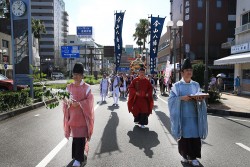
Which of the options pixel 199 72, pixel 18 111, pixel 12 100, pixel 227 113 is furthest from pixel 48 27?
pixel 227 113

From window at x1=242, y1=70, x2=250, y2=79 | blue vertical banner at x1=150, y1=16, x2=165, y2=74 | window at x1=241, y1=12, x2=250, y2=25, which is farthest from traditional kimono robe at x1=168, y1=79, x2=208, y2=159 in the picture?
window at x1=241, y1=12, x2=250, y2=25

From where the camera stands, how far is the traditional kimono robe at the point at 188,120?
508 cm

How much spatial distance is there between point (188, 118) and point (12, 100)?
8.88 meters

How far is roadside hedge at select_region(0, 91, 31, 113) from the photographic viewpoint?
445 inches

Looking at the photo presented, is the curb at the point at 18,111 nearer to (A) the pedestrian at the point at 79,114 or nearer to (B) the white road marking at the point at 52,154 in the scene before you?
(B) the white road marking at the point at 52,154

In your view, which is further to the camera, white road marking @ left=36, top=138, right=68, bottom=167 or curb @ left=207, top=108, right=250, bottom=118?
curb @ left=207, top=108, right=250, bottom=118

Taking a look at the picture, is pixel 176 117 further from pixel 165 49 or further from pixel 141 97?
pixel 165 49

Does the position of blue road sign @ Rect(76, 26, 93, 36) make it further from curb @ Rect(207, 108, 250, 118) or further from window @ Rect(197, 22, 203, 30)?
curb @ Rect(207, 108, 250, 118)

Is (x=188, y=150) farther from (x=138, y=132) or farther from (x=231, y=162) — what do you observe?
(x=138, y=132)

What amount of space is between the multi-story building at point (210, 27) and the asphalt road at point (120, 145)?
3256 centimetres

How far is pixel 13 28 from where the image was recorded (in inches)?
619

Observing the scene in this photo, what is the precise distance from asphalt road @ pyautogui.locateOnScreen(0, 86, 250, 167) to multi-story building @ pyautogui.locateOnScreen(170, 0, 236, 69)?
32.6 meters

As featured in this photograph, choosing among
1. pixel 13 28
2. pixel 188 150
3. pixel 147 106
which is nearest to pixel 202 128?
pixel 188 150

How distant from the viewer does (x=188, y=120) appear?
5141 millimetres
